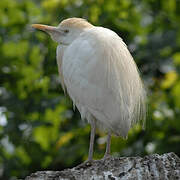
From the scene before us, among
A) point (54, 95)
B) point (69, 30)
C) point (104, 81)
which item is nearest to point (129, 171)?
point (104, 81)

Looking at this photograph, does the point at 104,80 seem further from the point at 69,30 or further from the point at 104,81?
the point at 69,30

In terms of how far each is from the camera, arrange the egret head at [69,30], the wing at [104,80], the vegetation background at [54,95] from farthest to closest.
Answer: the vegetation background at [54,95]
the egret head at [69,30]
the wing at [104,80]

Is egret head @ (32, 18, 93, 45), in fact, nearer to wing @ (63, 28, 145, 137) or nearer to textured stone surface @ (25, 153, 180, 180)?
wing @ (63, 28, 145, 137)

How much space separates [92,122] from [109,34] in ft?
2.45

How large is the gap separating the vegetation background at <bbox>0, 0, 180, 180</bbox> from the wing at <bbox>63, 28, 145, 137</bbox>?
1.64m

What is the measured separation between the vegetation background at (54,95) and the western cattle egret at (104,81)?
1581mm

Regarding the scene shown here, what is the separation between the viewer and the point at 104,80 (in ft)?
15.2

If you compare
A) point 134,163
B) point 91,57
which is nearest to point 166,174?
point 134,163

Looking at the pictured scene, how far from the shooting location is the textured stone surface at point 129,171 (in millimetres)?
3732

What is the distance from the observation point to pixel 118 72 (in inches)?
184

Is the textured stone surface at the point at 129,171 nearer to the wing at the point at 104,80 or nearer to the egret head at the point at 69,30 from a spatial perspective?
the wing at the point at 104,80

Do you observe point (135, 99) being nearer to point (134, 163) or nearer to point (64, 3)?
point (134, 163)

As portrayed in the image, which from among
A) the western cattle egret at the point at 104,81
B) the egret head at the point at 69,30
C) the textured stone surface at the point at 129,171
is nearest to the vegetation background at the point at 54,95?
the egret head at the point at 69,30

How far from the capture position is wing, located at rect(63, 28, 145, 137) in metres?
4.58
